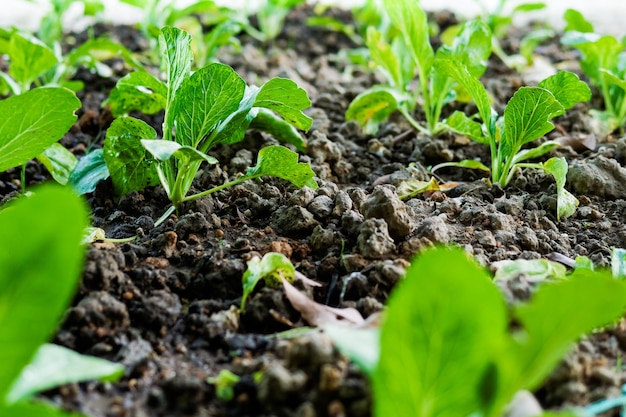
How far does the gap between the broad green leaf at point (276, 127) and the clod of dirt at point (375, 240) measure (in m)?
0.48

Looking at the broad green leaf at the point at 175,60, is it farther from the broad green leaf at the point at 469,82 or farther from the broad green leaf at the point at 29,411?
the broad green leaf at the point at 29,411

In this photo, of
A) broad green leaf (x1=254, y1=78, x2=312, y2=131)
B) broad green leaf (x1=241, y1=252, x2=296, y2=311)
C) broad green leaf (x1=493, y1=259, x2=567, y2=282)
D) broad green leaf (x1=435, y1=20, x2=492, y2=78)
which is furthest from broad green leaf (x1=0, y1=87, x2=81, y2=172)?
broad green leaf (x1=435, y1=20, x2=492, y2=78)

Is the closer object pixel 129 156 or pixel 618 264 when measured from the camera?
pixel 618 264

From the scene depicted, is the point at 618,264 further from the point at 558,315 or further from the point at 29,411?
the point at 29,411

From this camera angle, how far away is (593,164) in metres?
1.79

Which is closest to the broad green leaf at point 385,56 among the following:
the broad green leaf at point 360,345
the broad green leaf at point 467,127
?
the broad green leaf at point 467,127

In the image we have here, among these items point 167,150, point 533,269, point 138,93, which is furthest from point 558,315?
point 138,93

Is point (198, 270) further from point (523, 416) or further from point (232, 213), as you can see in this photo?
point (523, 416)

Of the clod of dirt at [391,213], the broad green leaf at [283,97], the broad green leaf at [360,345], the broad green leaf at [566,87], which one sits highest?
the broad green leaf at [566,87]

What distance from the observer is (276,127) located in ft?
5.86

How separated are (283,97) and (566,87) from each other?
0.66m

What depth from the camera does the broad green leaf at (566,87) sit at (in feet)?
5.45

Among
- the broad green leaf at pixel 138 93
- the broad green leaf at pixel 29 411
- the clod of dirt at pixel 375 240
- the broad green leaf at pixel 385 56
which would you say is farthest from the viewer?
the broad green leaf at pixel 385 56

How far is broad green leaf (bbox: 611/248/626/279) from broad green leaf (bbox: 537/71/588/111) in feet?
1.40
